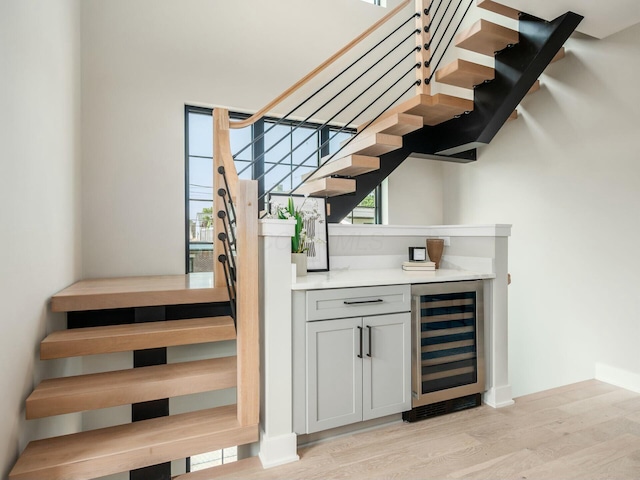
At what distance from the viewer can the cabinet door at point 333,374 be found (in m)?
2.03

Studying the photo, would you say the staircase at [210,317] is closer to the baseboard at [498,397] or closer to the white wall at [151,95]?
the white wall at [151,95]

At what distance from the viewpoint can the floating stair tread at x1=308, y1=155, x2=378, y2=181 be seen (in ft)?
9.75

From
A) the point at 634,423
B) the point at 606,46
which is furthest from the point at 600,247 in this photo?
the point at 606,46

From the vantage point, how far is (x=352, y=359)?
2135 mm

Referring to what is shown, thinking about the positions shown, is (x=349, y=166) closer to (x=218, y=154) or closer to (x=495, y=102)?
(x=218, y=154)

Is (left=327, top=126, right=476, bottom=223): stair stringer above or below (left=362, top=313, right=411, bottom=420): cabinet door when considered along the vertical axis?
above

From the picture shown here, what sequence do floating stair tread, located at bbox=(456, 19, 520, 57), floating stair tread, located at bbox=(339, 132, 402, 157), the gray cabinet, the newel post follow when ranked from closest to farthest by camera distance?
the gray cabinet
the newel post
floating stair tread, located at bbox=(456, 19, 520, 57)
floating stair tread, located at bbox=(339, 132, 402, 157)

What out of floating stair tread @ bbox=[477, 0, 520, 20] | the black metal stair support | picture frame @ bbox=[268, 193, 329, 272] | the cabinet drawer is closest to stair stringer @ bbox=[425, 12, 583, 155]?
the black metal stair support

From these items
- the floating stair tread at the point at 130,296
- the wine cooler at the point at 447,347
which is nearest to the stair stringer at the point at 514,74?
the wine cooler at the point at 447,347

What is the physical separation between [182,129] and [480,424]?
360 cm

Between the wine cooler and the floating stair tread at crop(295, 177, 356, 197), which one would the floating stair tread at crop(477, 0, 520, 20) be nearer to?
the floating stair tread at crop(295, 177, 356, 197)


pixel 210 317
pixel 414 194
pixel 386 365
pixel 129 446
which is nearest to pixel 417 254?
pixel 386 365

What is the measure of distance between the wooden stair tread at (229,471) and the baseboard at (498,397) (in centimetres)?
160

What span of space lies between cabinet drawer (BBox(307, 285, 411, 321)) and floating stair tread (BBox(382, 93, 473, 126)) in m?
1.59
